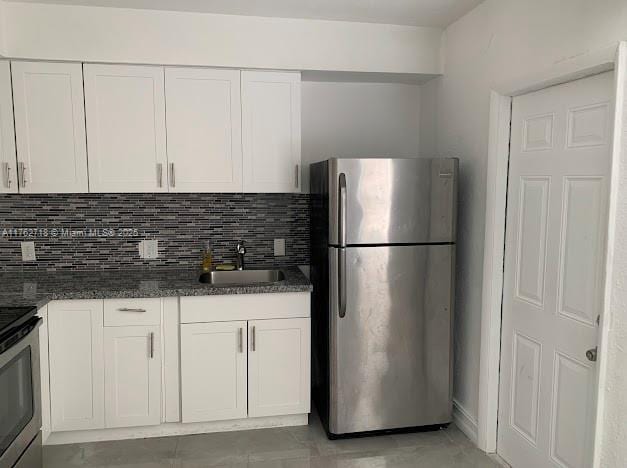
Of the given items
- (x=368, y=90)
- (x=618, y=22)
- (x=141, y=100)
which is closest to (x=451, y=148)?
(x=368, y=90)

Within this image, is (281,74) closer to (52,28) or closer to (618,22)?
(52,28)

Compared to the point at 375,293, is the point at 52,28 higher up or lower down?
higher up

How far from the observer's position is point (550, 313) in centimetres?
231

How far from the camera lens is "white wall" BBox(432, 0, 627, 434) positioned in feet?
7.02

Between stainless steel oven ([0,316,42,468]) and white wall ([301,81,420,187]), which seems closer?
stainless steel oven ([0,316,42,468])

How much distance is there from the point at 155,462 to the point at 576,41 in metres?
2.81

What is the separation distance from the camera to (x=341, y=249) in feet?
8.96

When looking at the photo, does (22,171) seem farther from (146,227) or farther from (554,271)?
(554,271)

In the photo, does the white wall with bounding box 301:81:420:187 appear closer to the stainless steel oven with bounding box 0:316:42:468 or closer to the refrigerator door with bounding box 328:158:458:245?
the refrigerator door with bounding box 328:158:458:245

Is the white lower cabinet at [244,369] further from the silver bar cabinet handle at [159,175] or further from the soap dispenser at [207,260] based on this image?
the silver bar cabinet handle at [159,175]

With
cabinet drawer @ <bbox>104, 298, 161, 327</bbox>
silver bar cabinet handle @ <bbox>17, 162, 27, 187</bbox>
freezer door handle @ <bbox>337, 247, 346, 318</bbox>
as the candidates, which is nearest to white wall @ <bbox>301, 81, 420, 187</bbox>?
freezer door handle @ <bbox>337, 247, 346, 318</bbox>

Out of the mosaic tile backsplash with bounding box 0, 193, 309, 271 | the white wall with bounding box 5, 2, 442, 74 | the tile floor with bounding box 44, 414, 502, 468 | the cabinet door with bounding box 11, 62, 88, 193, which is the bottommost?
the tile floor with bounding box 44, 414, 502, 468

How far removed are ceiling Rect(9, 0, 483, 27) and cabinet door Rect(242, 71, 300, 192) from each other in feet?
1.18

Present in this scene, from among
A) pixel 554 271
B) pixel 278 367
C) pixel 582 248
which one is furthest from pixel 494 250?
pixel 278 367
